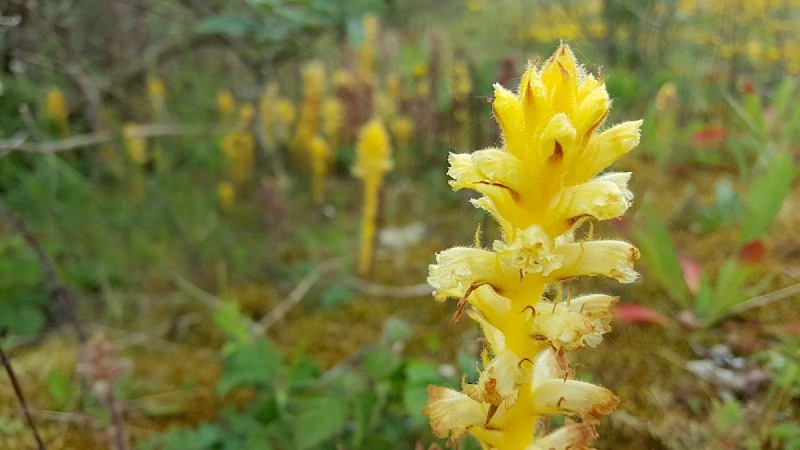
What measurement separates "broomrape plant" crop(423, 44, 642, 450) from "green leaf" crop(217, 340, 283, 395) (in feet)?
3.02

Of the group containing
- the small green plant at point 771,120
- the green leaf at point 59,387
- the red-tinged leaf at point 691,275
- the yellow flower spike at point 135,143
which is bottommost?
the green leaf at point 59,387

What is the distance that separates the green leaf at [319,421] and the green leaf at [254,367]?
17 cm

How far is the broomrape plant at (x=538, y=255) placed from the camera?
787mm

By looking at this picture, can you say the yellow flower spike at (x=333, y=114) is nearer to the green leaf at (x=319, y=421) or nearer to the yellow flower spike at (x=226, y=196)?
the yellow flower spike at (x=226, y=196)

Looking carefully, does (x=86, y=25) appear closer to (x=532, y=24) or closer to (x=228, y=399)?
(x=228, y=399)

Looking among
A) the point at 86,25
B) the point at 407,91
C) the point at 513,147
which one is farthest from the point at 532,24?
the point at 513,147

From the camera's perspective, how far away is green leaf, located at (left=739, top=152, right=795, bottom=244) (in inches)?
84.7

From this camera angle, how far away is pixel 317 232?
3.61 metres

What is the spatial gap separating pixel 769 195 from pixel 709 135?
1.99 metres

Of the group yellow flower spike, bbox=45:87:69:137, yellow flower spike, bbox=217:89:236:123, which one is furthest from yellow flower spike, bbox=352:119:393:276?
yellow flower spike, bbox=45:87:69:137

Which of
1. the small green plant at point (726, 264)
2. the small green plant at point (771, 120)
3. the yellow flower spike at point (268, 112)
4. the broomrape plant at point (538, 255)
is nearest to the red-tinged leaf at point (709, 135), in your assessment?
the small green plant at point (771, 120)

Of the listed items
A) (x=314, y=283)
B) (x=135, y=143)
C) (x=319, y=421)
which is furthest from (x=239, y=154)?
(x=319, y=421)

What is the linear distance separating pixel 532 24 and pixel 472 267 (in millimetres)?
6152

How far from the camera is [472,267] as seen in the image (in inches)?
32.8
